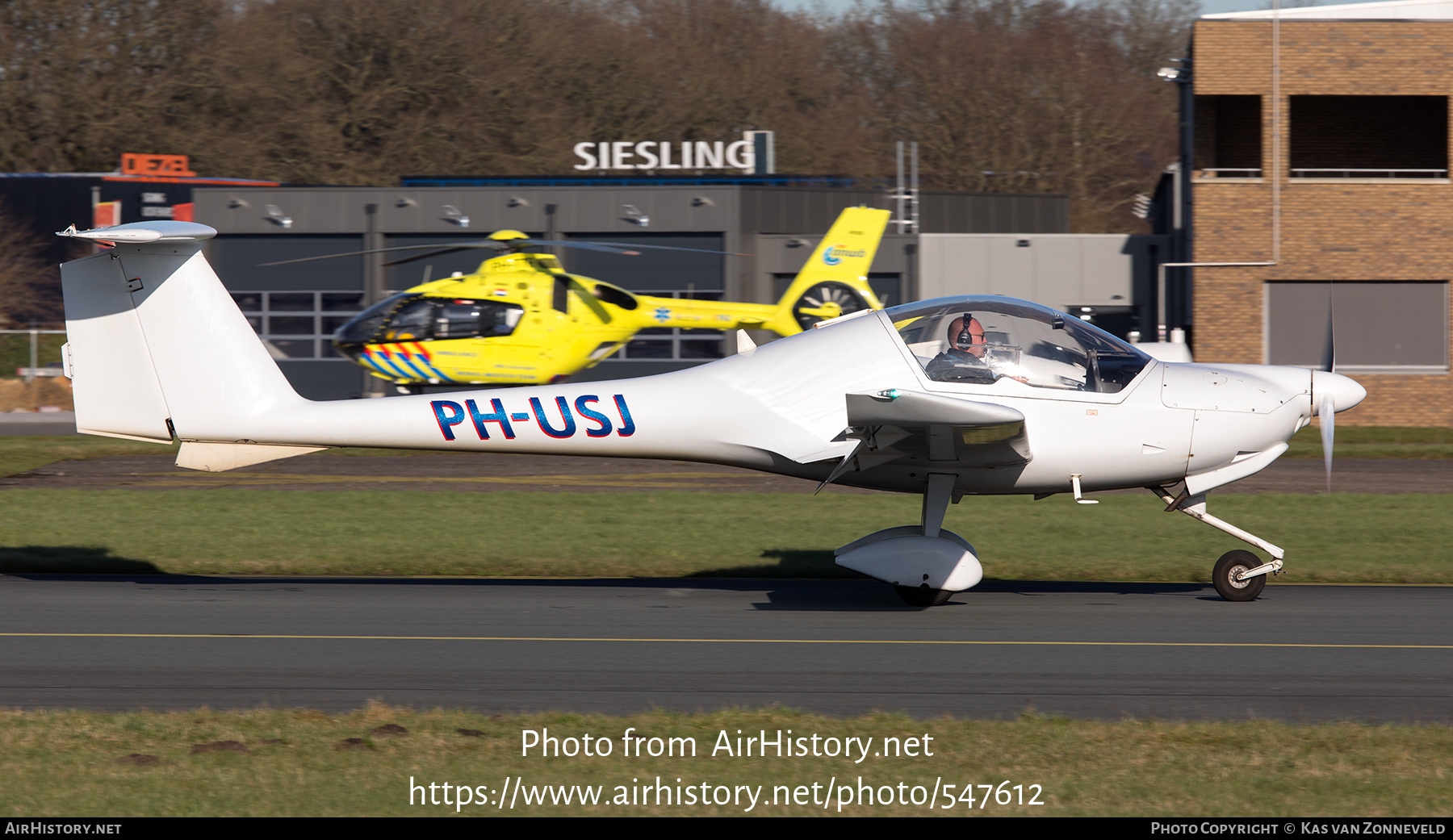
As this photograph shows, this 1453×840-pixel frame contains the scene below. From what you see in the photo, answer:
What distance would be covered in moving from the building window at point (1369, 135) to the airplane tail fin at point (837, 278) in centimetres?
1370

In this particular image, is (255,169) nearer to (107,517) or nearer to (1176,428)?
(107,517)

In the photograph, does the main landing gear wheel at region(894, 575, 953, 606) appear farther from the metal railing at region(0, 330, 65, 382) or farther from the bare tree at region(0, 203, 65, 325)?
the bare tree at region(0, 203, 65, 325)

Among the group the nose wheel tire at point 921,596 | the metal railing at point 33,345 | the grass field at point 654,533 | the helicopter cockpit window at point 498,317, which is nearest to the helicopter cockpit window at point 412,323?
the helicopter cockpit window at point 498,317

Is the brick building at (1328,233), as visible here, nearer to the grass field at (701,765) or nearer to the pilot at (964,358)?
the pilot at (964,358)

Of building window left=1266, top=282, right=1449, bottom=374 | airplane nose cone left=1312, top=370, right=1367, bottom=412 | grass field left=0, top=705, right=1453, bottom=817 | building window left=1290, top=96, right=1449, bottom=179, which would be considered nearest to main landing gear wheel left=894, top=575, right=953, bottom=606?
airplane nose cone left=1312, top=370, right=1367, bottom=412

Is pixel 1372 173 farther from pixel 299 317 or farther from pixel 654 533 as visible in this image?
pixel 299 317

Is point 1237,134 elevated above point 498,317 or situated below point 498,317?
above

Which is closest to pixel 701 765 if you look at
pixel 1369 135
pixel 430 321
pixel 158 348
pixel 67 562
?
pixel 158 348

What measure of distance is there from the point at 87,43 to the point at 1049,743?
5286cm

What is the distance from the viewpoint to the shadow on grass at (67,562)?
12070mm

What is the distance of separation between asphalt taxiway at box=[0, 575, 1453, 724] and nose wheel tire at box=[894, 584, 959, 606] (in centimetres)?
10

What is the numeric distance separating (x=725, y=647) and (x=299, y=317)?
32298 mm

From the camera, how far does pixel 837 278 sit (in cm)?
2528

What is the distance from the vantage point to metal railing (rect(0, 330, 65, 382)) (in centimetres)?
3803
